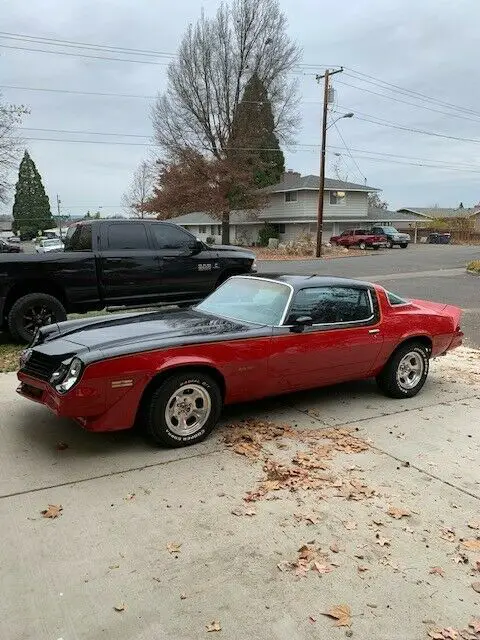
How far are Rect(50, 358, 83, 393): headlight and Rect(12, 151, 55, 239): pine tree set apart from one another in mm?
100843

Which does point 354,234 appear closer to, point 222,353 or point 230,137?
point 230,137

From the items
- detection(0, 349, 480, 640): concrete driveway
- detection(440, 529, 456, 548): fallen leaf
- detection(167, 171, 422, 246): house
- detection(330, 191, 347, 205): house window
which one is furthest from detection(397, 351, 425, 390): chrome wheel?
detection(330, 191, 347, 205): house window

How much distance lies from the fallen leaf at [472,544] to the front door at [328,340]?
2128 millimetres

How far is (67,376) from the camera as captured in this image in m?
4.18

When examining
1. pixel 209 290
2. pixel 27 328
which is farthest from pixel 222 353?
pixel 209 290

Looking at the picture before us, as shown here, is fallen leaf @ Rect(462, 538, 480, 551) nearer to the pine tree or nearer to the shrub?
the shrub

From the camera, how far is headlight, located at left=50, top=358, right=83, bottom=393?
4.11 m

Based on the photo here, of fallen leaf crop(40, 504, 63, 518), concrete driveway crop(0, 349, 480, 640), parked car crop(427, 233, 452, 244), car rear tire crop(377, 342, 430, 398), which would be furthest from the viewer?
parked car crop(427, 233, 452, 244)

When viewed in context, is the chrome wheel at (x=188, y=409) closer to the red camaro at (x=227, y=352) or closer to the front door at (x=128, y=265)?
the red camaro at (x=227, y=352)

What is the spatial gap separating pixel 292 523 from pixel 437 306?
4.12m

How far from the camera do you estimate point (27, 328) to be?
7836mm

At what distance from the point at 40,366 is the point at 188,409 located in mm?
1247

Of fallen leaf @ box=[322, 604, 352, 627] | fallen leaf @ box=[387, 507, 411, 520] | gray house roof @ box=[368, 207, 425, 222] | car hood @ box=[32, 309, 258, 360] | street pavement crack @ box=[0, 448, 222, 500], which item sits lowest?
fallen leaf @ box=[322, 604, 352, 627]

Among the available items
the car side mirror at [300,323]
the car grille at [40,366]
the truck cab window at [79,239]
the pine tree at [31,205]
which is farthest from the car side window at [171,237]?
the pine tree at [31,205]
